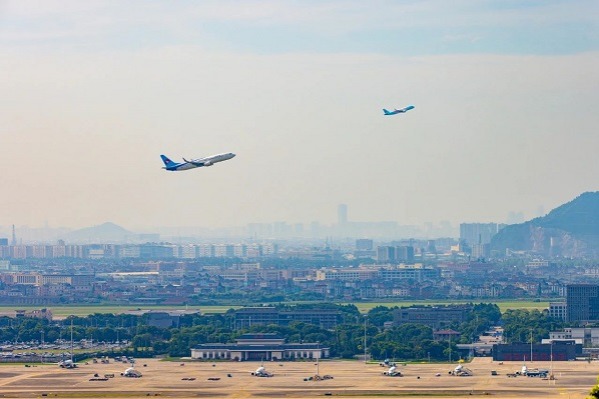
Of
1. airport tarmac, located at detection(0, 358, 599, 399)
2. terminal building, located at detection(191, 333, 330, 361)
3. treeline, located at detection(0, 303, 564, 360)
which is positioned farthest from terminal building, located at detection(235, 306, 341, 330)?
airport tarmac, located at detection(0, 358, 599, 399)

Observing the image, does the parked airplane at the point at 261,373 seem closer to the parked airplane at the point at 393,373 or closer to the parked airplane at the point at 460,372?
the parked airplane at the point at 393,373

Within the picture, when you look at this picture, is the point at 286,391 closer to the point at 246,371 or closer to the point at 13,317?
the point at 246,371


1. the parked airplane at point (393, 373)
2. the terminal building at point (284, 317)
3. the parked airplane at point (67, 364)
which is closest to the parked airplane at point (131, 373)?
the parked airplane at point (67, 364)

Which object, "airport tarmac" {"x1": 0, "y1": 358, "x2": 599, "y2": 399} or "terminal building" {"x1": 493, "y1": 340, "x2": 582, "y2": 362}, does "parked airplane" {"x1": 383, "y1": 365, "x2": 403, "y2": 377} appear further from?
"terminal building" {"x1": 493, "y1": 340, "x2": 582, "y2": 362}

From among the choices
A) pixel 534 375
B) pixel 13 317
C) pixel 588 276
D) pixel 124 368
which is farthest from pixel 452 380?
pixel 588 276

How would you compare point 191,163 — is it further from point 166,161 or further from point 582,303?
point 582,303

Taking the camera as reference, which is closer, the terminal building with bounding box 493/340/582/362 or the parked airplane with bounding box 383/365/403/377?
the parked airplane with bounding box 383/365/403/377
